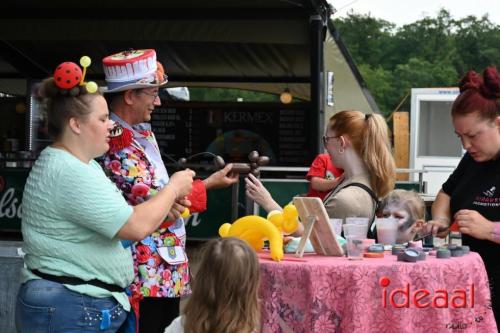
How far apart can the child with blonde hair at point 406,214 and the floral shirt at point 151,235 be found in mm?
829

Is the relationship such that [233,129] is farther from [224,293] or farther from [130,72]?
[224,293]

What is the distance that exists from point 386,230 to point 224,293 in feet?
3.77

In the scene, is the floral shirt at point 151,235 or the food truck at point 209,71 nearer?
the floral shirt at point 151,235

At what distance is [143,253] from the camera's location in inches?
135

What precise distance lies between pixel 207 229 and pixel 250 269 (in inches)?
284

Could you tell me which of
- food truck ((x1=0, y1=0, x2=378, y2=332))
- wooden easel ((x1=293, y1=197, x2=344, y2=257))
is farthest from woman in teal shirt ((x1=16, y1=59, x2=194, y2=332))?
food truck ((x1=0, y1=0, x2=378, y2=332))

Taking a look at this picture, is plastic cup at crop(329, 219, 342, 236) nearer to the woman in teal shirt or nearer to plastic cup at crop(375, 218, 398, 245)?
plastic cup at crop(375, 218, 398, 245)

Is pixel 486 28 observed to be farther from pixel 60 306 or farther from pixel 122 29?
pixel 60 306

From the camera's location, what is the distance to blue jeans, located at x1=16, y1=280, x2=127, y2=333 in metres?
2.76

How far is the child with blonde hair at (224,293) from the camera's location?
8.75 ft

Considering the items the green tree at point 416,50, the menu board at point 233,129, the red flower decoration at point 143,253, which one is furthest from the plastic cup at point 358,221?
the green tree at point 416,50

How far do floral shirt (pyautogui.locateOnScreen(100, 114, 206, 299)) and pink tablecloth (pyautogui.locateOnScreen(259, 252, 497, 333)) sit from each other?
504 millimetres

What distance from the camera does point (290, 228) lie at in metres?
3.47

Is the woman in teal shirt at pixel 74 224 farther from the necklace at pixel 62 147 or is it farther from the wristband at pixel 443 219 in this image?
the wristband at pixel 443 219
